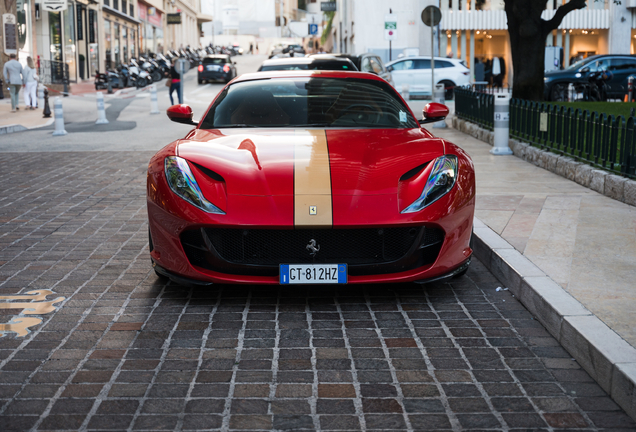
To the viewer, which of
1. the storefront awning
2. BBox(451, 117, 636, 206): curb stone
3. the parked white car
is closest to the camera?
BBox(451, 117, 636, 206): curb stone

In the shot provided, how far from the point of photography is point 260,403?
3.23 m

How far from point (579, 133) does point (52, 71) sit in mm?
30267

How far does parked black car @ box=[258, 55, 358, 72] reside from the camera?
12.8 m

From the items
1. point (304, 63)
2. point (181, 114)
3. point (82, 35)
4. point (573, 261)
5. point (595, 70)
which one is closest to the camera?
point (573, 261)

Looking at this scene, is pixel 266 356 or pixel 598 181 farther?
pixel 598 181

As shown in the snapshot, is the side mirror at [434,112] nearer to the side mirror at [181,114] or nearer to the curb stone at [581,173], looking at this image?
the side mirror at [181,114]

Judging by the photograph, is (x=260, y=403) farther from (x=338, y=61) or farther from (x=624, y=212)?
(x=338, y=61)

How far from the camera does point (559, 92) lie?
22.6 meters

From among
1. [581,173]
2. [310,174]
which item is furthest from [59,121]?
[310,174]

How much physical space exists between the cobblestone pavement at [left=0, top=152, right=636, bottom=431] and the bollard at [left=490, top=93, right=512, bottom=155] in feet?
21.5

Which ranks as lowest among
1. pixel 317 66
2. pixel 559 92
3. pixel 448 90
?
pixel 559 92

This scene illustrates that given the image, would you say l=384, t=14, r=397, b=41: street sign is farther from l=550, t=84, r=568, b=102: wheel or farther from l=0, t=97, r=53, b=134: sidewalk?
l=0, t=97, r=53, b=134: sidewalk

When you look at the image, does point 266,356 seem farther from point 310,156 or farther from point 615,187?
point 615,187

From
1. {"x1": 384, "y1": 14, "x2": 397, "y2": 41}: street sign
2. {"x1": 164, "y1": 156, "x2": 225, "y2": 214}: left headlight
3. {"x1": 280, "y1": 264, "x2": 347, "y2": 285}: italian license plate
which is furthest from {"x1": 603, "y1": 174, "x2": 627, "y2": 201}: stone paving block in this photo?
{"x1": 384, "y1": 14, "x2": 397, "y2": 41}: street sign
